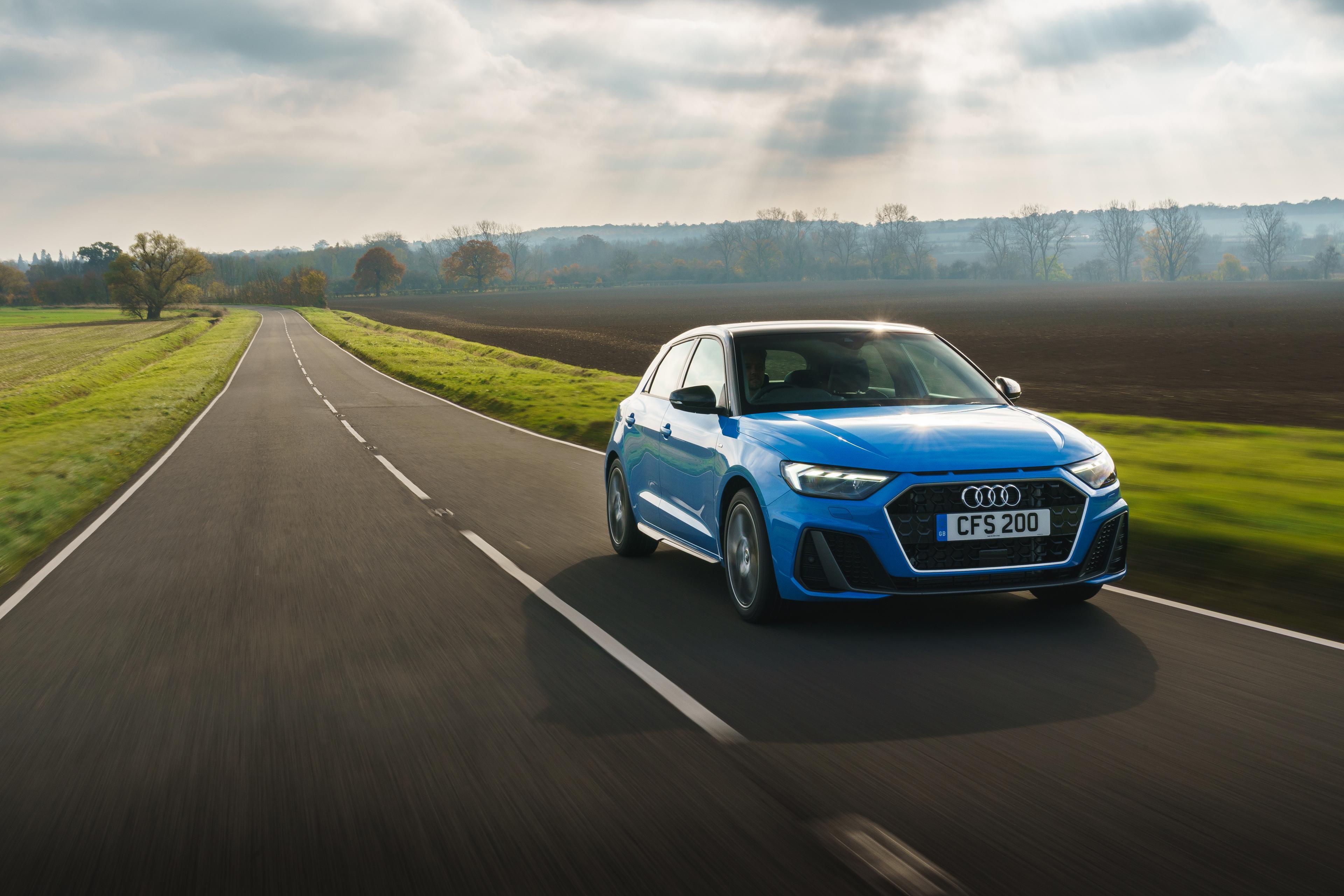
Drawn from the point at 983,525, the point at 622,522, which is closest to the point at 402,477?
the point at 622,522

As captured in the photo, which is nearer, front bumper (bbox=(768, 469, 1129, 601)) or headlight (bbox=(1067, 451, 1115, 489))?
front bumper (bbox=(768, 469, 1129, 601))

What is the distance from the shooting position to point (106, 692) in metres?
5.59

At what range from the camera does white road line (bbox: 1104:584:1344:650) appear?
6035 mm

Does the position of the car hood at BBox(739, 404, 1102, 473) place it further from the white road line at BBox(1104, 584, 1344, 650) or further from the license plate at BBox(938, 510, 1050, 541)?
the white road line at BBox(1104, 584, 1344, 650)

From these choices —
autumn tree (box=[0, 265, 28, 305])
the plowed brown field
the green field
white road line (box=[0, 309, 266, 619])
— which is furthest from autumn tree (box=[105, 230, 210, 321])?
white road line (box=[0, 309, 266, 619])

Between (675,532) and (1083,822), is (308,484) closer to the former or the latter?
(675,532)

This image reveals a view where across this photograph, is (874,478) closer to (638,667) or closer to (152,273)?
(638,667)

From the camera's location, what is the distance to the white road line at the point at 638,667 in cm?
474

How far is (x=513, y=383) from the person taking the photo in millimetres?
31812

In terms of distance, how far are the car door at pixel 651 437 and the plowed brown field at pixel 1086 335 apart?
14.8m

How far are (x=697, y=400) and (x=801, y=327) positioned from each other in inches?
42.9

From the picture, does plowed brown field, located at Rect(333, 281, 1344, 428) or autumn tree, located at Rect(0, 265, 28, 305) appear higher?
autumn tree, located at Rect(0, 265, 28, 305)

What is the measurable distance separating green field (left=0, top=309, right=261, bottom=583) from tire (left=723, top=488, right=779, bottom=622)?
6.10m

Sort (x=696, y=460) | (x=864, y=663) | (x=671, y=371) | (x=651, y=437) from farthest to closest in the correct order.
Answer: (x=671, y=371)
(x=651, y=437)
(x=696, y=460)
(x=864, y=663)
